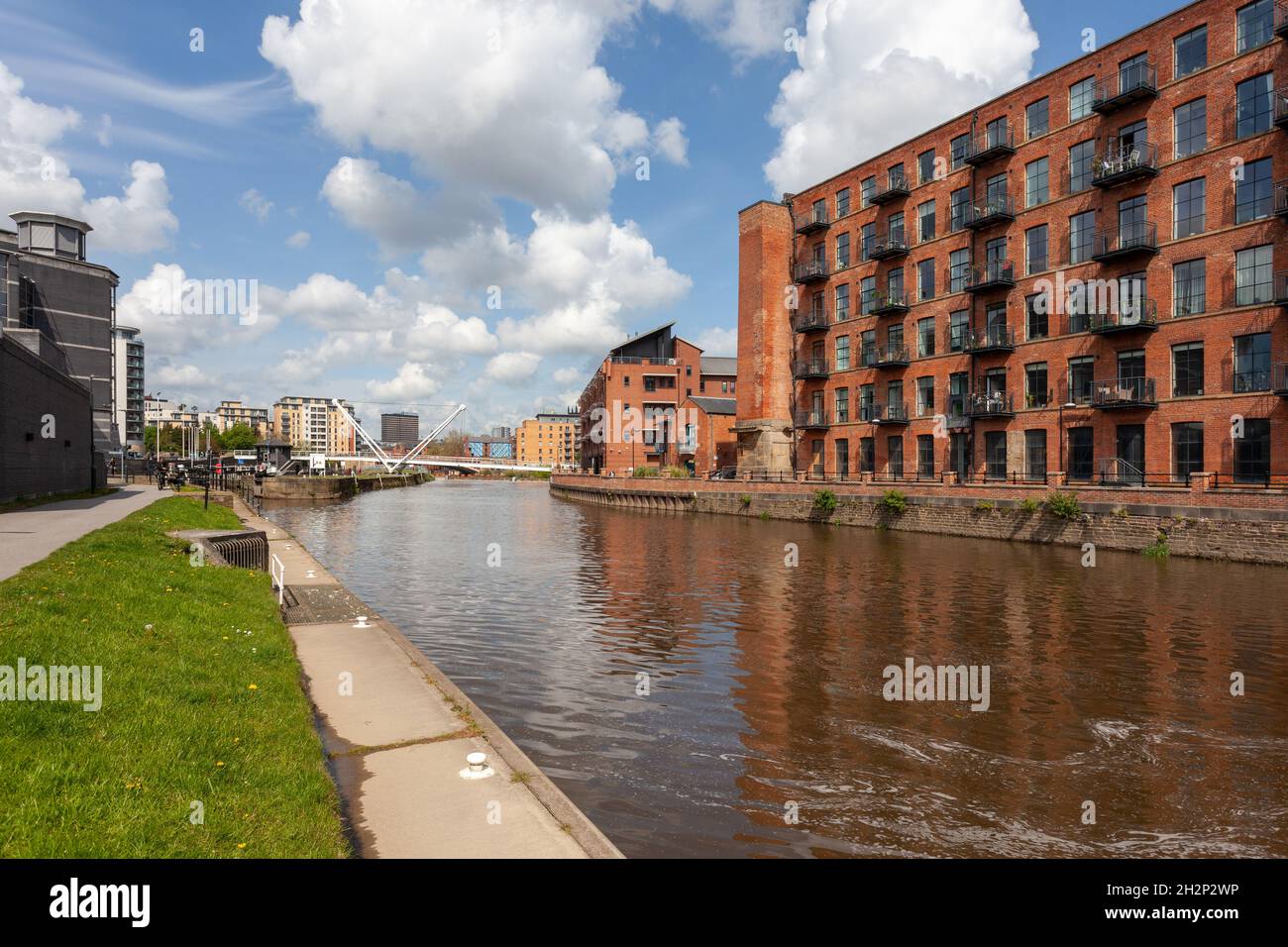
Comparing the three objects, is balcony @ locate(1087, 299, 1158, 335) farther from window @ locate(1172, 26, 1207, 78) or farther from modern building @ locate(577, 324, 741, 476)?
modern building @ locate(577, 324, 741, 476)

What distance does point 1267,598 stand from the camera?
19.1 meters

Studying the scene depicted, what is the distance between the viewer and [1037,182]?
130 feet

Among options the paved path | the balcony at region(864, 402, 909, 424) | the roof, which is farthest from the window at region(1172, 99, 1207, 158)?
the roof

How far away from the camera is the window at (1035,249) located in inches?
1537

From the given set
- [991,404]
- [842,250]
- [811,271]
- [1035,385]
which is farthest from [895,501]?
[842,250]

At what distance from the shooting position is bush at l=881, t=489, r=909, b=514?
39812mm

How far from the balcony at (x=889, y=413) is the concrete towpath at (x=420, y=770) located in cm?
4074

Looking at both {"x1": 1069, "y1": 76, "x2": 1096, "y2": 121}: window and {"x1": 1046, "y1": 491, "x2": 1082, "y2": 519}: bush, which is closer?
{"x1": 1046, "y1": 491, "x2": 1082, "y2": 519}: bush

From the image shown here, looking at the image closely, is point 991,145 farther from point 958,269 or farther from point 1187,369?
point 1187,369

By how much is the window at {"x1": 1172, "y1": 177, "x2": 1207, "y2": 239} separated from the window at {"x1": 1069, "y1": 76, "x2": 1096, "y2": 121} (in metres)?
6.94

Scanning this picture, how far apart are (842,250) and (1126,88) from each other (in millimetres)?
20364

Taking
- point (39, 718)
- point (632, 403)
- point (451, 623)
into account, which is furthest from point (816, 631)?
point (632, 403)
